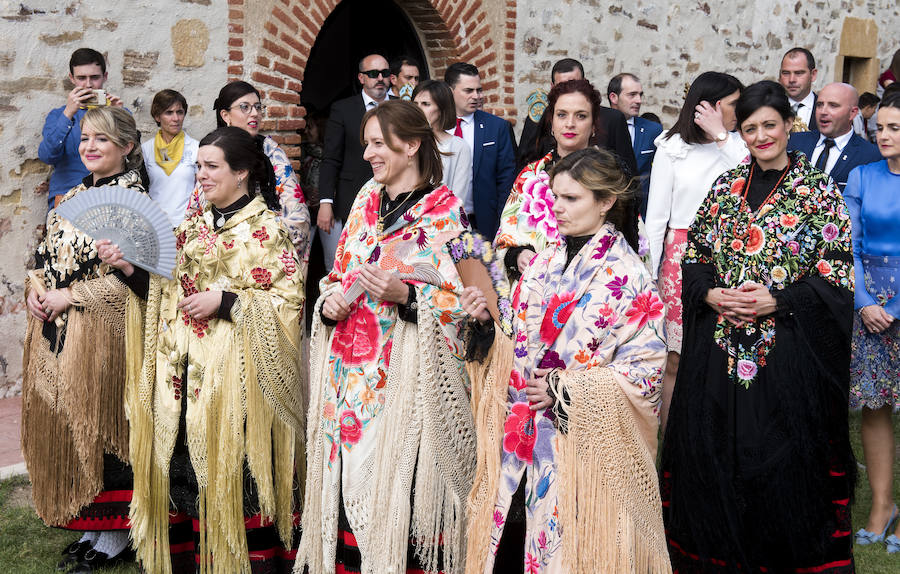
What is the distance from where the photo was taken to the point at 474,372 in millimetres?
3652

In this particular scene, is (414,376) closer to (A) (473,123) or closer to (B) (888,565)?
(B) (888,565)

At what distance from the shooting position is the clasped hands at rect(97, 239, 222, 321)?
158 inches

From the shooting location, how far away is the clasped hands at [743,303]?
360cm

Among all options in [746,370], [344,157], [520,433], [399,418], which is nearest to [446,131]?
[344,157]

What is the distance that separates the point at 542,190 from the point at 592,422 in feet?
5.11

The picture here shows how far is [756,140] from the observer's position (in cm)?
378

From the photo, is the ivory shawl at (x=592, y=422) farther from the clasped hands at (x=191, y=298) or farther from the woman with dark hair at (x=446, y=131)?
the woman with dark hair at (x=446, y=131)

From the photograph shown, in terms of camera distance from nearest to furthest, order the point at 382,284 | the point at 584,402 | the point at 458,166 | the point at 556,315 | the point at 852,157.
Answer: the point at 584,402
the point at 556,315
the point at 382,284
the point at 852,157
the point at 458,166

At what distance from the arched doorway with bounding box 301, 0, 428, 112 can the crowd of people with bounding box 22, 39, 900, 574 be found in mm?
4103

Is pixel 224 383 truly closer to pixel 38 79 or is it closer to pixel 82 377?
pixel 82 377

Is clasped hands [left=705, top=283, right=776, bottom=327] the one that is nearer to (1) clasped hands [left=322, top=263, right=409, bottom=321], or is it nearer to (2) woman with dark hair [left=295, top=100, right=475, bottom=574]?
(2) woman with dark hair [left=295, top=100, right=475, bottom=574]

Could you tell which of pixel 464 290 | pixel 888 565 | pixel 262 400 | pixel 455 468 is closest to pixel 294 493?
pixel 262 400

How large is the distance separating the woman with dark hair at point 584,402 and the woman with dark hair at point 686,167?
2030mm

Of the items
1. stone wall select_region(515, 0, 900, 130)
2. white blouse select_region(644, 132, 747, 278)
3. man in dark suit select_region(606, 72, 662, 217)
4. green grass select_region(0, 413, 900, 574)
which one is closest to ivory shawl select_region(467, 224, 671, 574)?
green grass select_region(0, 413, 900, 574)
